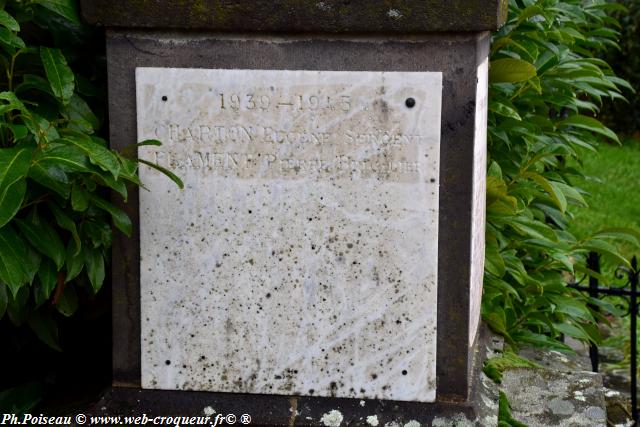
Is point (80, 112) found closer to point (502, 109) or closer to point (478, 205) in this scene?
point (478, 205)

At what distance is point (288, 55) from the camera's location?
9.39 feet

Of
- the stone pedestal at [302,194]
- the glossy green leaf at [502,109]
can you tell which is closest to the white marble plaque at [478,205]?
the stone pedestal at [302,194]

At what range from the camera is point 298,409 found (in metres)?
2.99

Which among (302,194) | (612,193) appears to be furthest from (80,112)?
(612,193)

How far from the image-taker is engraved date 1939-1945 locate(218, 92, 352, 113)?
9.34 feet

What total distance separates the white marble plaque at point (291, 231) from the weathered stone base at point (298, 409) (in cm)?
3

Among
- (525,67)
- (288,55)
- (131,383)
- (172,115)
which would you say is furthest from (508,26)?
(131,383)

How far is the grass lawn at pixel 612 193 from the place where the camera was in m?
7.13

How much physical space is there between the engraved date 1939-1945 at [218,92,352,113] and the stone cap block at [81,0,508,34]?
0.61 feet

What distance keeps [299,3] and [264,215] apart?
24.2 inches

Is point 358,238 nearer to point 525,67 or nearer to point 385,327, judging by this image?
point 385,327

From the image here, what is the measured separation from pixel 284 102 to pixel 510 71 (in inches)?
38.3

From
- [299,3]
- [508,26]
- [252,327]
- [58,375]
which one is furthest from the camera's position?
[508,26]

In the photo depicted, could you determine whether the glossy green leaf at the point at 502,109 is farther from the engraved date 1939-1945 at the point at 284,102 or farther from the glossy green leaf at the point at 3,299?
the glossy green leaf at the point at 3,299
